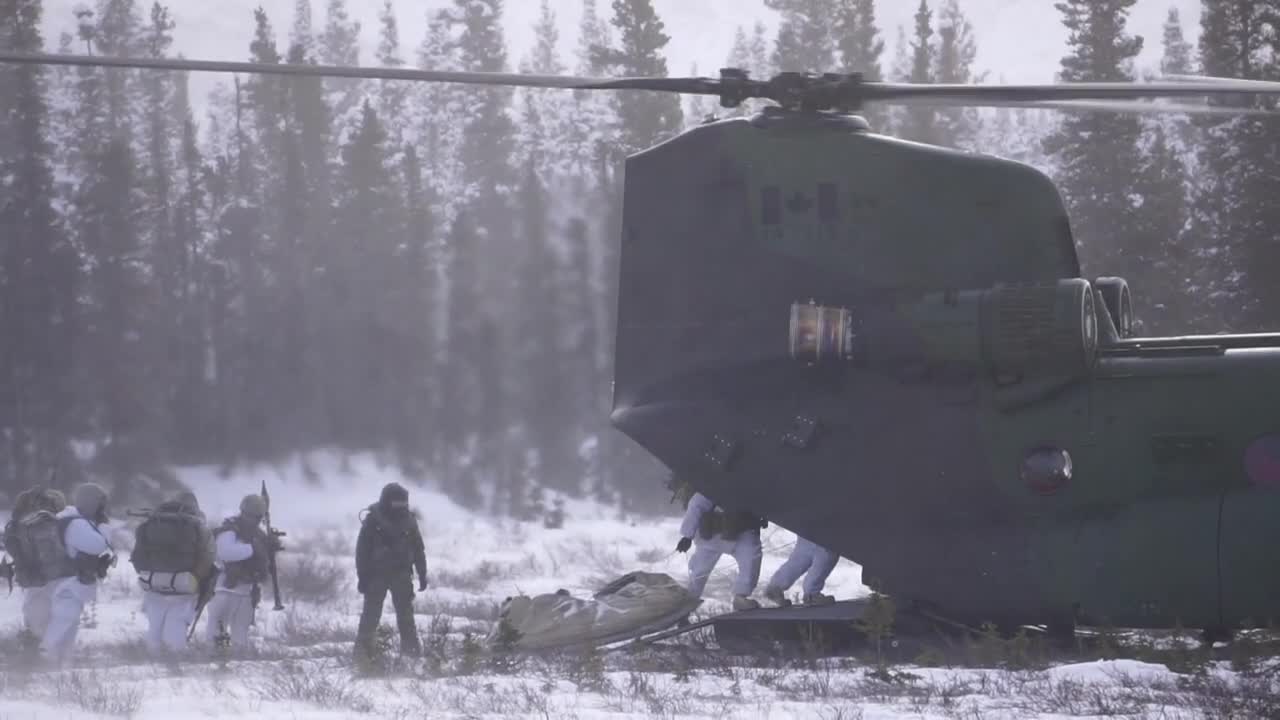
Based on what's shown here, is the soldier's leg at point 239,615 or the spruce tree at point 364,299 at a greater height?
the spruce tree at point 364,299

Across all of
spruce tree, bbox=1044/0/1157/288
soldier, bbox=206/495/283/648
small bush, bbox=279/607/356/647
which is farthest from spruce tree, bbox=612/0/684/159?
soldier, bbox=206/495/283/648

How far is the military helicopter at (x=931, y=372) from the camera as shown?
730 centimetres

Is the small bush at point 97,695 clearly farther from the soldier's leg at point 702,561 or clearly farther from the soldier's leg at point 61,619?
the soldier's leg at point 702,561

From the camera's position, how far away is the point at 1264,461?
23.8ft

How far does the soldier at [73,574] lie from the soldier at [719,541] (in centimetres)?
504

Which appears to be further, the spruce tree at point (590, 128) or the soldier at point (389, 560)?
the spruce tree at point (590, 128)

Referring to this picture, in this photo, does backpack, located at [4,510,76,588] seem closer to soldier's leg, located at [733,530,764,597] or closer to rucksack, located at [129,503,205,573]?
rucksack, located at [129,503,205,573]

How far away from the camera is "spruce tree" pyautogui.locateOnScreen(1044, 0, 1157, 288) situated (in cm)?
2725

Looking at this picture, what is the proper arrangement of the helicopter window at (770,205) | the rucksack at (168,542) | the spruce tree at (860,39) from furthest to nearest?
the spruce tree at (860,39)
the rucksack at (168,542)
the helicopter window at (770,205)

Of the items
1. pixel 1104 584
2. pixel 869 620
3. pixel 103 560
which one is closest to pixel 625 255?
pixel 869 620

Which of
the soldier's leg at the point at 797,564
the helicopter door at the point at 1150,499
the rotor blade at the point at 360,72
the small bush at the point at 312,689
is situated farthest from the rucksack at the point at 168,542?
the helicopter door at the point at 1150,499

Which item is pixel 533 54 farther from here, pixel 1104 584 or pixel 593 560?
pixel 1104 584

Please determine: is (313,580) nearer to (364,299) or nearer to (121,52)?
(364,299)

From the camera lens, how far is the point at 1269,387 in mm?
7289
